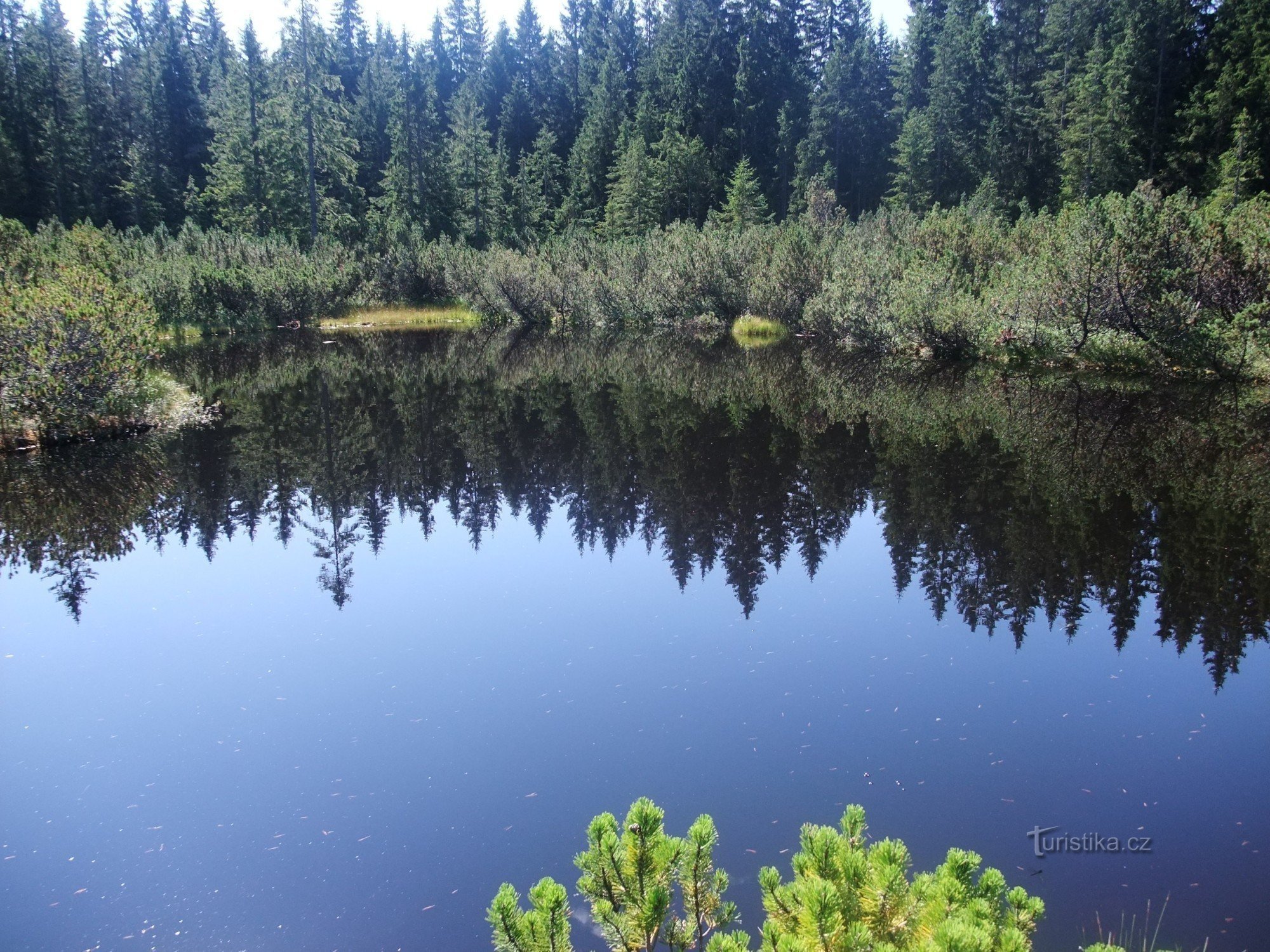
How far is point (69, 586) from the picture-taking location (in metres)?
10.1

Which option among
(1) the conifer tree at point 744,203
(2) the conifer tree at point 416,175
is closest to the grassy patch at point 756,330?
(1) the conifer tree at point 744,203

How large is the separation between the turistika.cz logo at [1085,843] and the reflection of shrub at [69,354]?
628 inches

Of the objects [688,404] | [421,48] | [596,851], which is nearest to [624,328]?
[688,404]

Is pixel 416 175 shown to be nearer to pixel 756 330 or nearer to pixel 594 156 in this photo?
pixel 594 156

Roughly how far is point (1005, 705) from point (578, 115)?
6890 cm

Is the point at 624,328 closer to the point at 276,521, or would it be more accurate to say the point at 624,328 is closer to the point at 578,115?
the point at 276,521

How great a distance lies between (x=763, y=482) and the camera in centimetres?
1388

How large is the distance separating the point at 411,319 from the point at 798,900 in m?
44.4

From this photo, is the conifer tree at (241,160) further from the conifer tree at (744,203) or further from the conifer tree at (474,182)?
the conifer tree at (744,203)

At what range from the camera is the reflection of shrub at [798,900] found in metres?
2.97

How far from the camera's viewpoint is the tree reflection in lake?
32.4 feet

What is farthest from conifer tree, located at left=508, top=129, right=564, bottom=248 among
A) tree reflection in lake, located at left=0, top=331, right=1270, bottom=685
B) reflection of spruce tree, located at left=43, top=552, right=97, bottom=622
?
reflection of spruce tree, located at left=43, top=552, right=97, bottom=622

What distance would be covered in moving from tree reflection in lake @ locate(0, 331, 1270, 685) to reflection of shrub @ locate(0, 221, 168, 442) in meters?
0.81

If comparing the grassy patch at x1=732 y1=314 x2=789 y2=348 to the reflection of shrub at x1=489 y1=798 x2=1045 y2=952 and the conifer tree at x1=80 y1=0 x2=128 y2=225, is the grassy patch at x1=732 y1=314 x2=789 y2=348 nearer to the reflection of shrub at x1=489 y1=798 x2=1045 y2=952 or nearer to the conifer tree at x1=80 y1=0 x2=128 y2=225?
the reflection of shrub at x1=489 y1=798 x2=1045 y2=952
